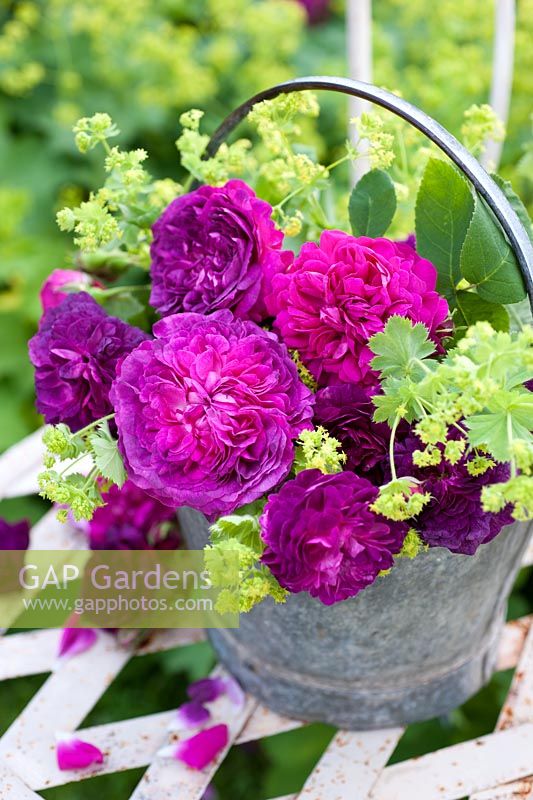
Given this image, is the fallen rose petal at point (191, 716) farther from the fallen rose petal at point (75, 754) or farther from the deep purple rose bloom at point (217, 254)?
the deep purple rose bloom at point (217, 254)

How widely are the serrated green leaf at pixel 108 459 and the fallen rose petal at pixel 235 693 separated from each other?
1.13 ft

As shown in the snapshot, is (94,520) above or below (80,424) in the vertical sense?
below

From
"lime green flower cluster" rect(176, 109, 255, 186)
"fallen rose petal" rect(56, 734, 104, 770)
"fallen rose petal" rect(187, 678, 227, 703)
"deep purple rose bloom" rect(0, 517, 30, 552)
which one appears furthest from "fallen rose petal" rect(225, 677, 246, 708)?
"lime green flower cluster" rect(176, 109, 255, 186)

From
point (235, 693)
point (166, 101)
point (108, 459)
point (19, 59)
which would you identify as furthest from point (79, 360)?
point (19, 59)

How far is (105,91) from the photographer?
1838mm

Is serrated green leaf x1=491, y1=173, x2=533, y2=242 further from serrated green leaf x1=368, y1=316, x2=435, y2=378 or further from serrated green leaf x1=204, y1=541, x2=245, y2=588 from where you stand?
serrated green leaf x1=204, y1=541, x2=245, y2=588

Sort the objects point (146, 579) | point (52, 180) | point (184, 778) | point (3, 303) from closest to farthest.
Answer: point (184, 778) → point (146, 579) → point (3, 303) → point (52, 180)

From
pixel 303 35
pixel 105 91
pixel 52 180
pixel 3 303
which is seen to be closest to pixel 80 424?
pixel 3 303

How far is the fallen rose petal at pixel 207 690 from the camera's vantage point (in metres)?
0.86

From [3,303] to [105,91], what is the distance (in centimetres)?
58

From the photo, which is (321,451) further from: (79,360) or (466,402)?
(79,360)

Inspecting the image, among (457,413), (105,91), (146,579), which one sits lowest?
(146,579)

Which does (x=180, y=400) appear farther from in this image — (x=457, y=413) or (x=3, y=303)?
(x=3, y=303)

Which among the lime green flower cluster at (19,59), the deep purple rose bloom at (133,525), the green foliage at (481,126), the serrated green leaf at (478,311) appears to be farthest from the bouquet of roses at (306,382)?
the lime green flower cluster at (19,59)
